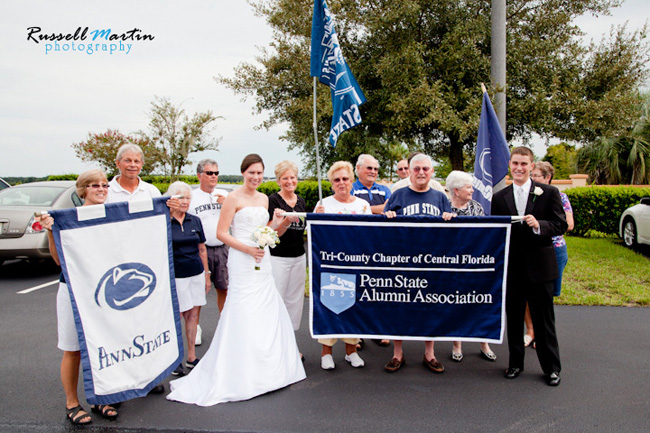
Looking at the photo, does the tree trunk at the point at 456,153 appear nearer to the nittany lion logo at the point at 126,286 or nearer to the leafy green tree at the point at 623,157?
the nittany lion logo at the point at 126,286

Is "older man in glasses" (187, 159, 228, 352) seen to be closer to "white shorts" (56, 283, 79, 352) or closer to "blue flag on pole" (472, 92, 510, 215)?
"white shorts" (56, 283, 79, 352)

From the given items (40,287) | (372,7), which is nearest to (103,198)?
(40,287)

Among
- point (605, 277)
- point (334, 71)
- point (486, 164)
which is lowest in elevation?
point (605, 277)

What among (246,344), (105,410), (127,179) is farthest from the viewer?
(127,179)

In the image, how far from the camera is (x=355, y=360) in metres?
4.44

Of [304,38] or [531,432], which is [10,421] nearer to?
[531,432]

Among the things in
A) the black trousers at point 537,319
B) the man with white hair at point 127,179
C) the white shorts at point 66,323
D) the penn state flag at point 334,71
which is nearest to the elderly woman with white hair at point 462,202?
the black trousers at point 537,319

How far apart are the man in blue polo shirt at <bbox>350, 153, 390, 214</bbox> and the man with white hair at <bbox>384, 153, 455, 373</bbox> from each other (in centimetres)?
88

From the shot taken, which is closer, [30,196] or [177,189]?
[177,189]

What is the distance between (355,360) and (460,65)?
29.3 ft

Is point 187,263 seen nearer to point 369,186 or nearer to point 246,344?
point 246,344

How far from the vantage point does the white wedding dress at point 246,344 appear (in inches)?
147

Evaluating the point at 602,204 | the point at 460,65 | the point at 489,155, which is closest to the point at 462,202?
the point at 489,155

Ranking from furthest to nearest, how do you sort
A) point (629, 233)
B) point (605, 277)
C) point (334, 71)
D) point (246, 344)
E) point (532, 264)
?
point (629, 233) < point (605, 277) < point (334, 71) < point (532, 264) < point (246, 344)
